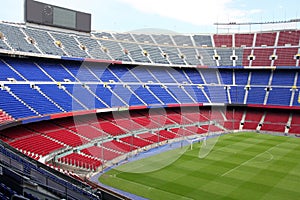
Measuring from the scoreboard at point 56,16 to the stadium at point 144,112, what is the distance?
169 millimetres

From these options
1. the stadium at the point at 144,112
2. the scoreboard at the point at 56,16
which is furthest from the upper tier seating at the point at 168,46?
the scoreboard at the point at 56,16

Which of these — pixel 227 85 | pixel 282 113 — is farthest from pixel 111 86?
pixel 282 113

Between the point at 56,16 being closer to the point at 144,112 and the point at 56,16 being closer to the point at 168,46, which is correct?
the point at 144,112

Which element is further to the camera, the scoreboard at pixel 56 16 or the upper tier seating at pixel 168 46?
the upper tier seating at pixel 168 46

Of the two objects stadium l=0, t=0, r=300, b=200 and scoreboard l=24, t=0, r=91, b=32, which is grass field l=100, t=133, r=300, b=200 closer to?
stadium l=0, t=0, r=300, b=200

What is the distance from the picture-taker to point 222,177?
28.9 m

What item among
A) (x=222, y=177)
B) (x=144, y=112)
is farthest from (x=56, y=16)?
(x=222, y=177)

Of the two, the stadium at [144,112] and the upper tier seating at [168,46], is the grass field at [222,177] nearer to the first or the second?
the stadium at [144,112]

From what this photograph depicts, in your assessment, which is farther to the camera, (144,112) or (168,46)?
(168,46)

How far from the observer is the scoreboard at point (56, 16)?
4362 centimetres

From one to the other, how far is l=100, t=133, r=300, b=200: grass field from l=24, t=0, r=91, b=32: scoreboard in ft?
86.1

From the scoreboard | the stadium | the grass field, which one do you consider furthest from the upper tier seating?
the grass field

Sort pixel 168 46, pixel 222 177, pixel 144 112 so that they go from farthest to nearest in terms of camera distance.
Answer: pixel 168 46 → pixel 144 112 → pixel 222 177

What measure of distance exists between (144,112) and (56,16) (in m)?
20.1
